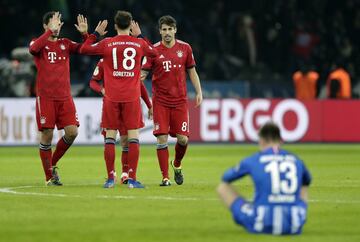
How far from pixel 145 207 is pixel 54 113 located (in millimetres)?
3517

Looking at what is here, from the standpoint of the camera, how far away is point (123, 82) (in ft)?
48.6

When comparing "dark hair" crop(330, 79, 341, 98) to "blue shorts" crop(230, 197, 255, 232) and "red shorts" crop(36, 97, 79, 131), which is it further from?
"blue shorts" crop(230, 197, 255, 232)

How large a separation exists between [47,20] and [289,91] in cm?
1580

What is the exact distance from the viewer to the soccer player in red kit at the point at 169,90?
1588cm

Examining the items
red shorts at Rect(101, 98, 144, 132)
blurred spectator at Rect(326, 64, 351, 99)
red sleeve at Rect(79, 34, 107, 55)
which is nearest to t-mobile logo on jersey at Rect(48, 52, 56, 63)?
red sleeve at Rect(79, 34, 107, 55)

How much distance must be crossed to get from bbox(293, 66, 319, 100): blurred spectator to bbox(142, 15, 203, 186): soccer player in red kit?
46.1ft

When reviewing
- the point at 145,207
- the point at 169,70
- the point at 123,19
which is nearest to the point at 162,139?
the point at 169,70

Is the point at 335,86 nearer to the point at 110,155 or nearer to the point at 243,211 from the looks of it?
the point at 110,155

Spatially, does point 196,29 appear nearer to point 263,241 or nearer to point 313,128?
point 313,128

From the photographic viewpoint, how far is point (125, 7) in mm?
32219

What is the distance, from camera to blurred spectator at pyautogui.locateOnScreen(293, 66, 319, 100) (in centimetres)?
3011

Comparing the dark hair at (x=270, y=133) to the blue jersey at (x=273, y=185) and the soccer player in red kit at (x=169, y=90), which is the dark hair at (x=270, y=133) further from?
the soccer player in red kit at (x=169, y=90)

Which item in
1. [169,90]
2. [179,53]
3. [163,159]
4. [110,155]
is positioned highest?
[179,53]

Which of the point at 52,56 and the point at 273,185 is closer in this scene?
the point at 273,185
